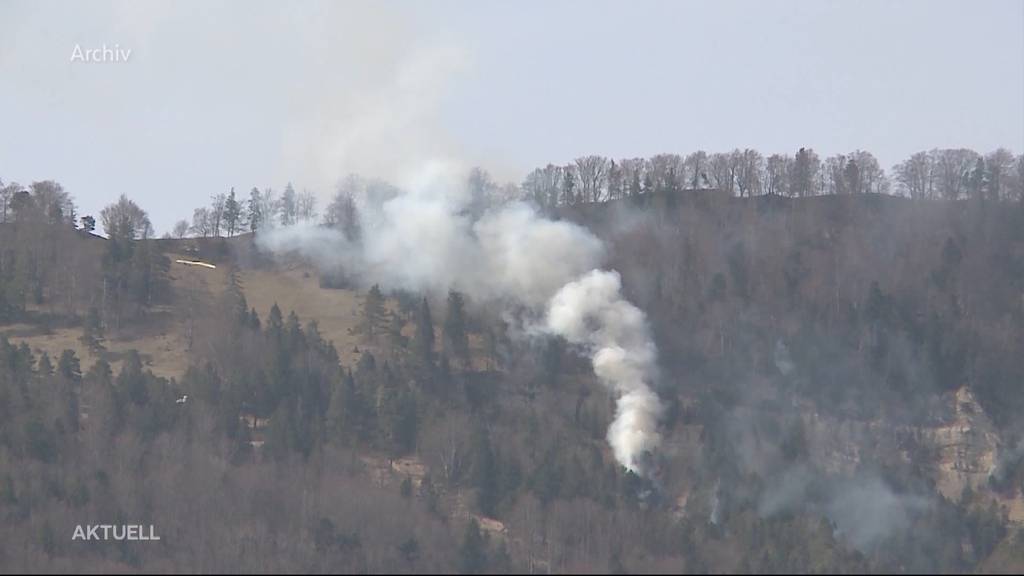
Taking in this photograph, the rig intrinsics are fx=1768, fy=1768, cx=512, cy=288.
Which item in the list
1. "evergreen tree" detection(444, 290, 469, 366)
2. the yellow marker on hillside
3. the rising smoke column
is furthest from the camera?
the yellow marker on hillside

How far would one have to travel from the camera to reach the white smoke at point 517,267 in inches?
4911

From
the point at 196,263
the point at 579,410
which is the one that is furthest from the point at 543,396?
the point at 196,263

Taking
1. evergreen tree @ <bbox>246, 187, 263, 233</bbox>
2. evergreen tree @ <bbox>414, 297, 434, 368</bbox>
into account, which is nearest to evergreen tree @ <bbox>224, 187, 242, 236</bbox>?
evergreen tree @ <bbox>246, 187, 263, 233</bbox>

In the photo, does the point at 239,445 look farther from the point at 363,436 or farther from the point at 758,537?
the point at 758,537

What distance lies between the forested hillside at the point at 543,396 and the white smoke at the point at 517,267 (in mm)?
1753

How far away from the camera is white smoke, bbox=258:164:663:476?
124750 mm

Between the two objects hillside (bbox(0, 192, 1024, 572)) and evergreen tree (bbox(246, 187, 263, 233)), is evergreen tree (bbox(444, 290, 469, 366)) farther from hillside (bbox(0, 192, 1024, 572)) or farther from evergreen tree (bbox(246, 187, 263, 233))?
evergreen tree (bbox(246, 187, 263, 233))

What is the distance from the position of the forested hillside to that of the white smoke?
175 centimetres

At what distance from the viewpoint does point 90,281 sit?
134m

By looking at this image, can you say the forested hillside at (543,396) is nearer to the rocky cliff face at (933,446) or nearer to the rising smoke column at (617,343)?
the rocky cliff face at (933,446)

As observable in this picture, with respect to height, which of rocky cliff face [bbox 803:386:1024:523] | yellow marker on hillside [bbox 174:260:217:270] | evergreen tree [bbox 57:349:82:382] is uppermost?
yellow marker on hillside [bbox 174:260:217:270]

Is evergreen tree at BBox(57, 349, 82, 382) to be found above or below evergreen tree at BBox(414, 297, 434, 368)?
below

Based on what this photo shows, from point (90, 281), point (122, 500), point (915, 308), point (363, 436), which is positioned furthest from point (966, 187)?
point (122, 500)

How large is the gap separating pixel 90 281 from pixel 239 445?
28.3 metres
